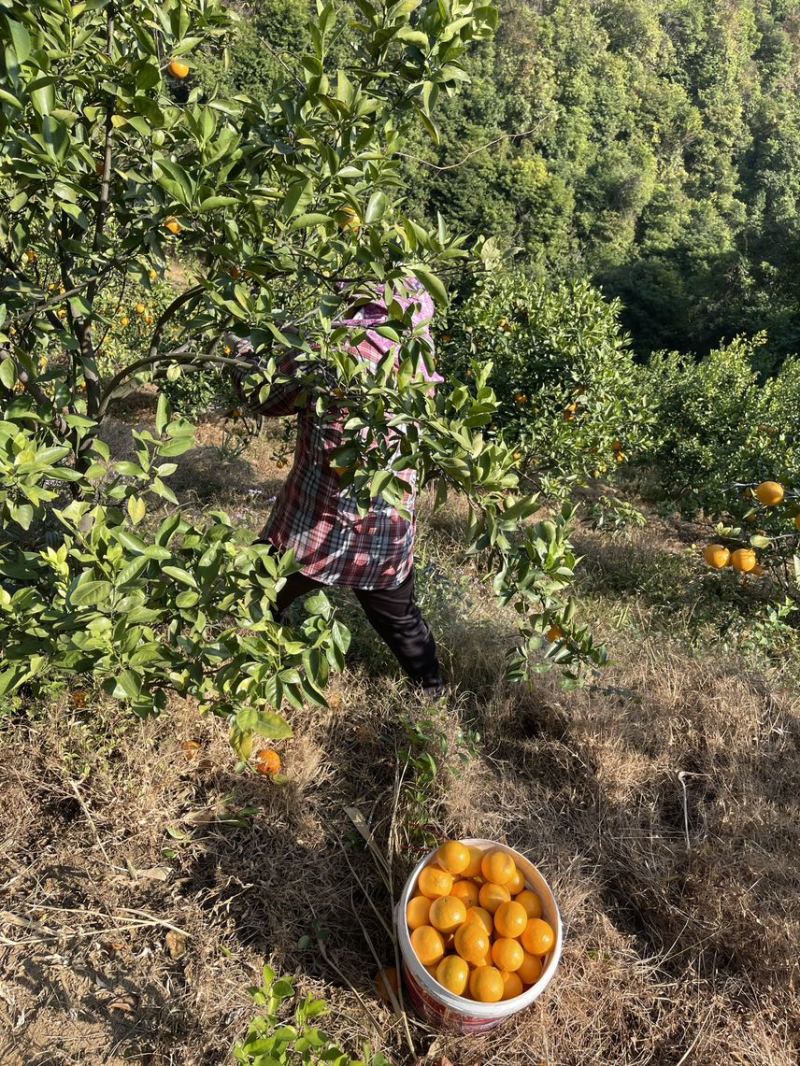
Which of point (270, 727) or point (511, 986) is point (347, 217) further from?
point (511, 986)

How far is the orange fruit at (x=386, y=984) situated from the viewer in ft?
5.51

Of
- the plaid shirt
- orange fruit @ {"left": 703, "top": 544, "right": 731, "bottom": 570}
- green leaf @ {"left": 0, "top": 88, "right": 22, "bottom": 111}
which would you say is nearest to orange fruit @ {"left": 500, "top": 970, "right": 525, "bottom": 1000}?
the plaid shirt

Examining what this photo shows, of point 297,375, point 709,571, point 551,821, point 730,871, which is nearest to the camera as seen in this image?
point 297,375

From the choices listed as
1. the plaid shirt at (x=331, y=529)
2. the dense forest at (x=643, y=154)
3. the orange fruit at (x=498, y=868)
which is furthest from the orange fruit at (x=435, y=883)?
the dense forest at (x=643, y=154)

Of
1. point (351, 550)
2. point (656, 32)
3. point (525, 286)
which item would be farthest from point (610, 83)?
point (351, 550)

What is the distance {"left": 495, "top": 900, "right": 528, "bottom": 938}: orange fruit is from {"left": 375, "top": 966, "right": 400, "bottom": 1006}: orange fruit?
0.31 m

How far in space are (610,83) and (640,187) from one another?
10.7 metres

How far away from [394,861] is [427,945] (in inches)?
14.6

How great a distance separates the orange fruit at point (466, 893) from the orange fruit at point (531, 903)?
105 millimetres

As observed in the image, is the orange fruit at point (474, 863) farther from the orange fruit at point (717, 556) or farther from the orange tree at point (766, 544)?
the orange fruit at point (717, 556)

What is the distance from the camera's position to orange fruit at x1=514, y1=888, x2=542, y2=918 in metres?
1.69

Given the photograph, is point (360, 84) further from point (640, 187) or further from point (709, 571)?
point (640, 187)

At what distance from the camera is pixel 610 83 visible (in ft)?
137

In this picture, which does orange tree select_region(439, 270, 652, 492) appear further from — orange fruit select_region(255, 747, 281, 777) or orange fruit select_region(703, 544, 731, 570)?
orange fruit select_region(255, 747, 281, 777)
